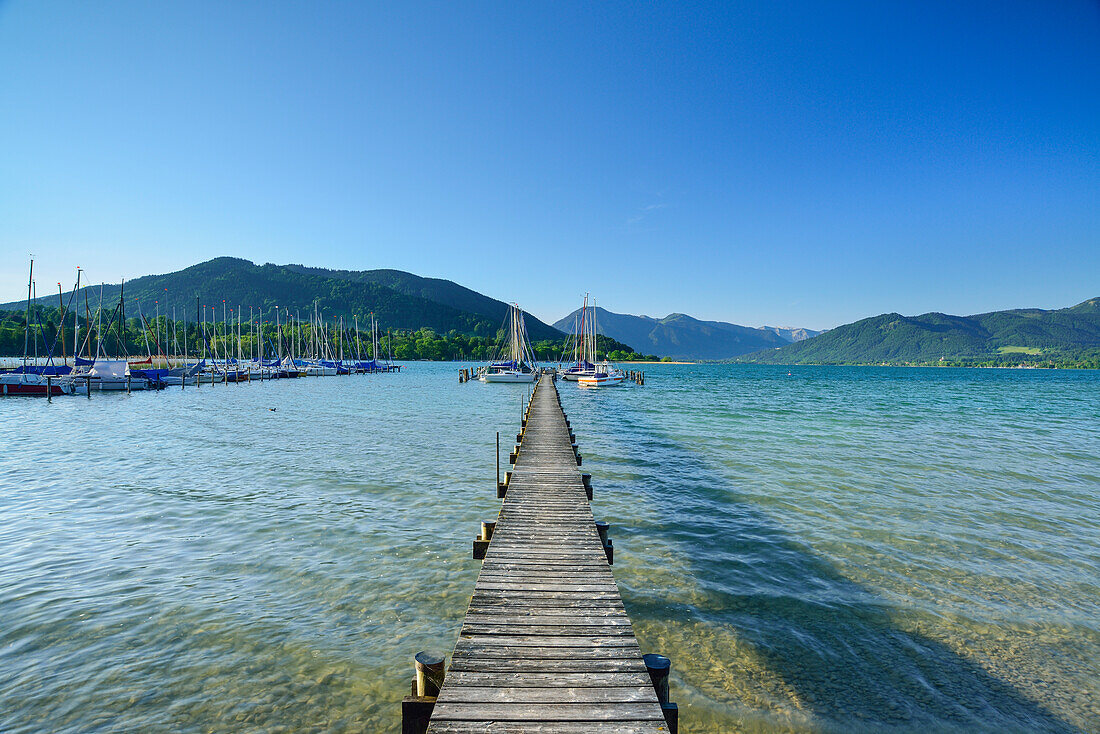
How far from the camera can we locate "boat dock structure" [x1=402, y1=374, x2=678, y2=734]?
4.27m

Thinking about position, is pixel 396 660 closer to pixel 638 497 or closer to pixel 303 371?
pixel 638 497

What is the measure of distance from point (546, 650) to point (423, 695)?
1.25 m

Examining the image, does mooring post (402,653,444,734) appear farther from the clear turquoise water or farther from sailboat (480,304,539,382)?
sailboat (480,304,539,382)

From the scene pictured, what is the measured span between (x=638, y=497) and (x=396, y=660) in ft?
32.6

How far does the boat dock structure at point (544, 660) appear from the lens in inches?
168

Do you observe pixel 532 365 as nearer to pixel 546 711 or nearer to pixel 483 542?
pixel 483 542

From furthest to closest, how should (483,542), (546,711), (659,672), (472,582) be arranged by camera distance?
1. (472,582)
2. (483,542)
3. (659,672)
4. (546,711)

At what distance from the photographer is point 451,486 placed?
54.4 feet

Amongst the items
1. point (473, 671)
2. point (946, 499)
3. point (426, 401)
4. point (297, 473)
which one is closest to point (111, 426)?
point (297, 473)

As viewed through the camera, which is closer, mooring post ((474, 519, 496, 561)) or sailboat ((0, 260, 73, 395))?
mooring post ((474, 519, 496, 561))

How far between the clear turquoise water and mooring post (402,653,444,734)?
1.66 metres

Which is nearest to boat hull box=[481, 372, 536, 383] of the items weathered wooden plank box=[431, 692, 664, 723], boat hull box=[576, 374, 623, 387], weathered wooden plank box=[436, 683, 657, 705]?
boat hull box=[576, 374, 623, 387]

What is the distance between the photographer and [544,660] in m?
5.12

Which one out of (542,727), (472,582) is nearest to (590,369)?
(472,582)
